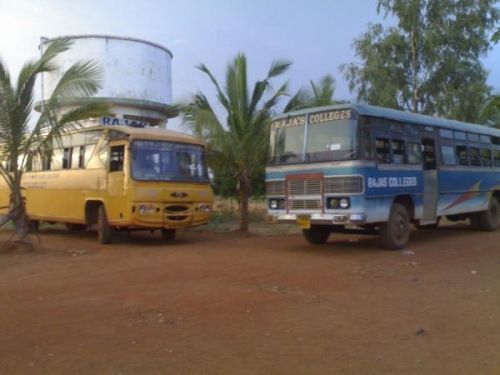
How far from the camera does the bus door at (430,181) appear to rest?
12844 millimetres

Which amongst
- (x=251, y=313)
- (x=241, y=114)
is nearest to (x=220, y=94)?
(x=241, y=114)

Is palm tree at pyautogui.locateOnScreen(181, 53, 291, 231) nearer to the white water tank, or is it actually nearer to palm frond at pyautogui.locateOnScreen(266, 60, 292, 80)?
palm frond at pyautogui.locateOnScreen(266, 60, 292, 80)

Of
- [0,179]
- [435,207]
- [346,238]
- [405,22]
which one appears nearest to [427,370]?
[435,207]

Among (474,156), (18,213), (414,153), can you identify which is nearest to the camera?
(18,213)

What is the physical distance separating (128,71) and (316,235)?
675 inches

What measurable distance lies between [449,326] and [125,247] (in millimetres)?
8552

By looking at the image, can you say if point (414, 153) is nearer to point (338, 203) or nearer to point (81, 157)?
point (338, 203)

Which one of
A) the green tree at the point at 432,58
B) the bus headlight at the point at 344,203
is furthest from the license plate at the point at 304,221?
the green tree at the point at 432,58

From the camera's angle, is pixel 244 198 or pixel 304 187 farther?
pixel 244 198

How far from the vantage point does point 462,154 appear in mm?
14383

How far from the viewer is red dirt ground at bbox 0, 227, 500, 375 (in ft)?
16.0

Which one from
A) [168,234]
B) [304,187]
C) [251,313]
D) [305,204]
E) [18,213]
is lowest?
[251,313]

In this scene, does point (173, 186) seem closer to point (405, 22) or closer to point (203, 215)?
point (203, 215)

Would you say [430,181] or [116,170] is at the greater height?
[116,170]
